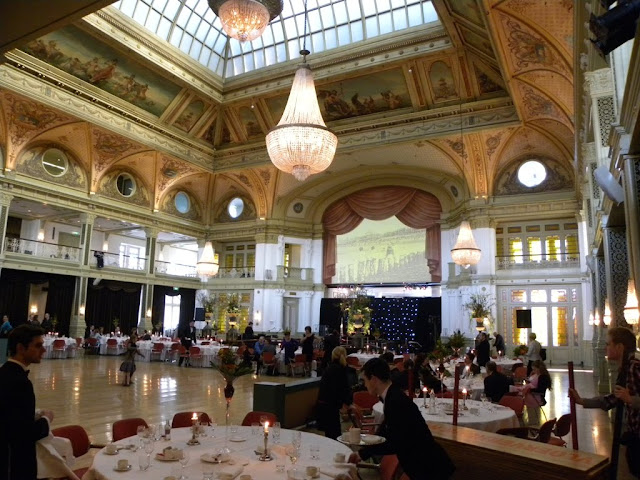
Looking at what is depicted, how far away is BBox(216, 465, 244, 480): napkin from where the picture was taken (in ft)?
8.24

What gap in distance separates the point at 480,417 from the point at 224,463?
2821 millimetres

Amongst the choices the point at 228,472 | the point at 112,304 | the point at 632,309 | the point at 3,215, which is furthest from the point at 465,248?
the point at 112,304

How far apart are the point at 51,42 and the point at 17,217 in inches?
382

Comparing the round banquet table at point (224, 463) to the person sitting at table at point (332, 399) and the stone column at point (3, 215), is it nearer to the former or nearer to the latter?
the person sitting at table at point (332, 399)

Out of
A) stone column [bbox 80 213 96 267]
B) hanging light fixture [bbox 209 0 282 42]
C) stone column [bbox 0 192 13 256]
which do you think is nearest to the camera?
hanging light fixture [bbox 209 0 282 42]

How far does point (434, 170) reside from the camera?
63.4 ft

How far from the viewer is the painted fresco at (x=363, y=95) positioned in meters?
16.2

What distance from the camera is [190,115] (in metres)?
18.8

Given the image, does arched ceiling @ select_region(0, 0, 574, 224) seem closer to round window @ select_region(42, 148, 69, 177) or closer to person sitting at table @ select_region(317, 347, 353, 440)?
round window @ select_region(42, 148, 69, 177)

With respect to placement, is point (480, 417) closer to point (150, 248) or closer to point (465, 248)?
point (465, 248)

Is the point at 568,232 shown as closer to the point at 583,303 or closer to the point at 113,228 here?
the point at 583,303

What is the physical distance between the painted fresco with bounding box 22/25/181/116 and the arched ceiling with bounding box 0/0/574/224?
4 cm

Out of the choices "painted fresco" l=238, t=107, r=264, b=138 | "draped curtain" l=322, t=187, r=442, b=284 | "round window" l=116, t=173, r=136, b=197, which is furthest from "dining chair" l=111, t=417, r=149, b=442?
"round window" l=116, t=173, r=136, b=197

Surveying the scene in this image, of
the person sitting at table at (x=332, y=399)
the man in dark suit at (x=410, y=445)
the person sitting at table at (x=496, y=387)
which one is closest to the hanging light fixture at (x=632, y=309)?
the person sitting at table at (x=496, y=387)
